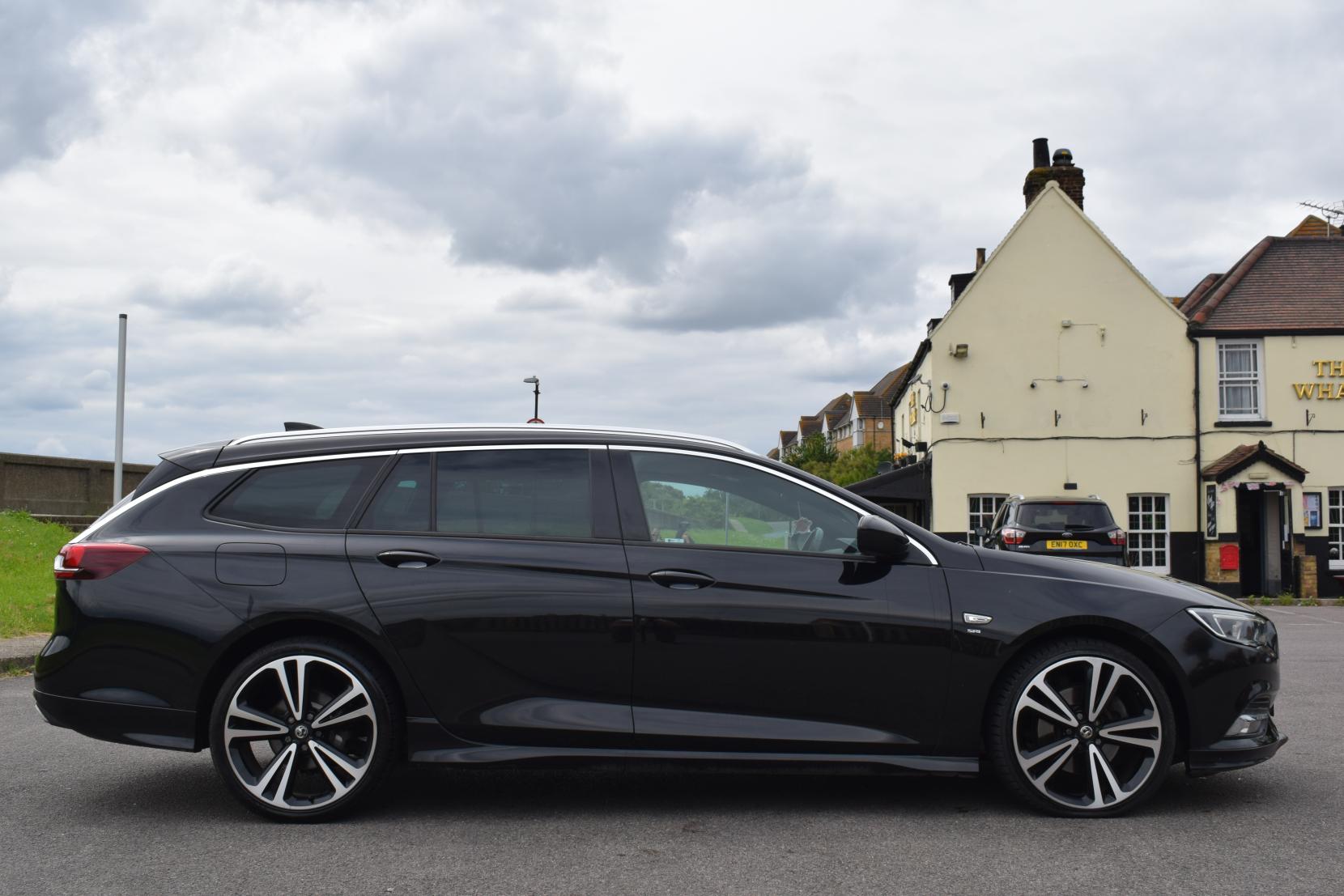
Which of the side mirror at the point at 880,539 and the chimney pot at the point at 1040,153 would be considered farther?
the chimney pot at the point at 1040,153

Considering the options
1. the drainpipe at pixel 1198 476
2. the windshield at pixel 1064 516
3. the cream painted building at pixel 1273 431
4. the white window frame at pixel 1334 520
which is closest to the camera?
the windshield at pixel 1064 516

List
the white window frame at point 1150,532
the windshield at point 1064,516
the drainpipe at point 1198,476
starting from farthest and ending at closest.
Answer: the white window frame at point 1150,532 → the drainpipe at point 1198,476 → the windshield at point 1064,516

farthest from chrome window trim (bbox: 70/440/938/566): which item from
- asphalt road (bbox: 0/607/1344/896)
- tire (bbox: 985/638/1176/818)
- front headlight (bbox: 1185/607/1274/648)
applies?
front headlight (bbox: 1185/607/1274/648)

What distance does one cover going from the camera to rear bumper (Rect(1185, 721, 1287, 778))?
16.3 ft

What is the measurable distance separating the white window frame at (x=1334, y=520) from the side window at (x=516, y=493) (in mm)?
26556

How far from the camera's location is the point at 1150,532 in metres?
28.4

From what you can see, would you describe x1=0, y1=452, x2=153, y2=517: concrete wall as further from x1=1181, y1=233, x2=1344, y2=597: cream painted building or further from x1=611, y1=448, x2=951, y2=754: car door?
x1=611, y1=448, x2=951, y2=754: car door

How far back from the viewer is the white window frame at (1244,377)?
28.1 meters

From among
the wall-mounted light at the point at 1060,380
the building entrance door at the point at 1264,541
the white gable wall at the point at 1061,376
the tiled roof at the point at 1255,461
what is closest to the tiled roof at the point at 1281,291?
the white gable wall at the point at 1061,376

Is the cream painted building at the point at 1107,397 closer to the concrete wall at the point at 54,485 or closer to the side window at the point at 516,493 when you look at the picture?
the concrete wall at the point at 54,485

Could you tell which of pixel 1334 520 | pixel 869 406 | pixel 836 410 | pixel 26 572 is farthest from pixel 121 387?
pixel 836 410

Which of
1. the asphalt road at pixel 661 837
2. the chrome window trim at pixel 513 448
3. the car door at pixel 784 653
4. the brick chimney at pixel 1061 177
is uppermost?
the brick chimney at pixel 1061 177

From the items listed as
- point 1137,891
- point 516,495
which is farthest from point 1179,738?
point 516,495

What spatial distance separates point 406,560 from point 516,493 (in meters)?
0.52
